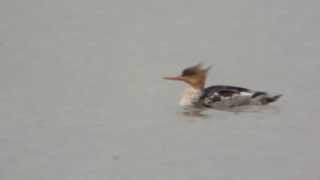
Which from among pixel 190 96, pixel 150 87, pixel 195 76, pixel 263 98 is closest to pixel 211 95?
pixel 190 96

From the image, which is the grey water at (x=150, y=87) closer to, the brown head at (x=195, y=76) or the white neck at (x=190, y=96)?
the white neck at (x=190, y=96)

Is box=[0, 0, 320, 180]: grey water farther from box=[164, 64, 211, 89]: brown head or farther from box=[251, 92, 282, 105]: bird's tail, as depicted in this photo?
box=[164, 64, 211, 89]: brown head

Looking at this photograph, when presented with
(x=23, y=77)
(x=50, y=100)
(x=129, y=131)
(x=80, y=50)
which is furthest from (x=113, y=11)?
(x=129, y=131)

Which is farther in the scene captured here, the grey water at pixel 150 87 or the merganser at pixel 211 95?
the merganser at pixel 211 95

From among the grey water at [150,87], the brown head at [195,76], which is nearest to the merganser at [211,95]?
the brown head at [195,76]

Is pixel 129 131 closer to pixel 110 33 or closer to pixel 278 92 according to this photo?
pixel 278 92

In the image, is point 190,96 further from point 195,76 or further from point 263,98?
point 263,98

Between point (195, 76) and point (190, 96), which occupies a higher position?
point (195, 76)

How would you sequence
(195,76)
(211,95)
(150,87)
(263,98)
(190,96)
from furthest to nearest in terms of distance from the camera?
(150,87) < (195,76) < (190,96) < (211,95) < (263,98)
